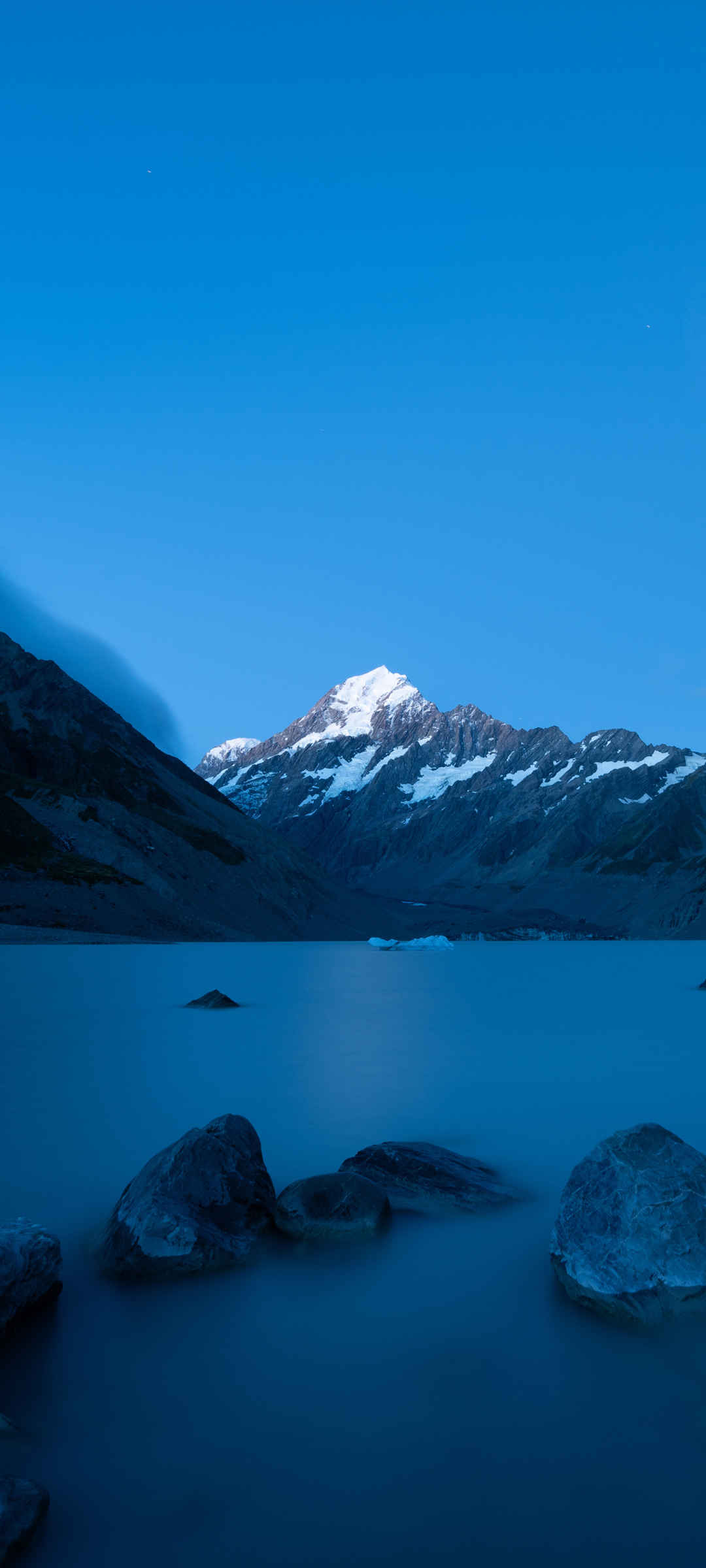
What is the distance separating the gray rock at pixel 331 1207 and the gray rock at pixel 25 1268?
2883 millimetres

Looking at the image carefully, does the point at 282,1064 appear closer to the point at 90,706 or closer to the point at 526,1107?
the point at 526,1107

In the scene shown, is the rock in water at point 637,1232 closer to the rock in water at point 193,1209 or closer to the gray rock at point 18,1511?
the rock in water at point 193,1209

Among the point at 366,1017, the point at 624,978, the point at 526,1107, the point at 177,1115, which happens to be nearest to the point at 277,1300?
the point at 177,1115

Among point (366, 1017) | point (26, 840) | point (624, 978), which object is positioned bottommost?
point (26, 840)

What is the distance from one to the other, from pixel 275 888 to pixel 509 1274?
531 feet

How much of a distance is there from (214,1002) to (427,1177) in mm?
33494

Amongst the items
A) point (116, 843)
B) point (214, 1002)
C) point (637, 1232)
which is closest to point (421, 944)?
point (116, 843)

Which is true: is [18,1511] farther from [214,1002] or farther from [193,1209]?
[214,1002]

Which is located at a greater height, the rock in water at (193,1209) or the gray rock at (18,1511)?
the rock in water at (193,1209)

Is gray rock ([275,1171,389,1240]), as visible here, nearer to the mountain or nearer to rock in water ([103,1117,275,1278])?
rock in water ([103,1117,275,1278])

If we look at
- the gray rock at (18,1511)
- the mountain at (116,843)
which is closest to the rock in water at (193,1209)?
the gray rock at (18,1511)

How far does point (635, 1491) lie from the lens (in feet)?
19.9

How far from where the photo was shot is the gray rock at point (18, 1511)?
5312 millimetres

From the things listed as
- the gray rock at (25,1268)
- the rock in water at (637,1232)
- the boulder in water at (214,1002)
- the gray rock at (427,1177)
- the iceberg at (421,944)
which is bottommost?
the boulder in water at (214,1002)
